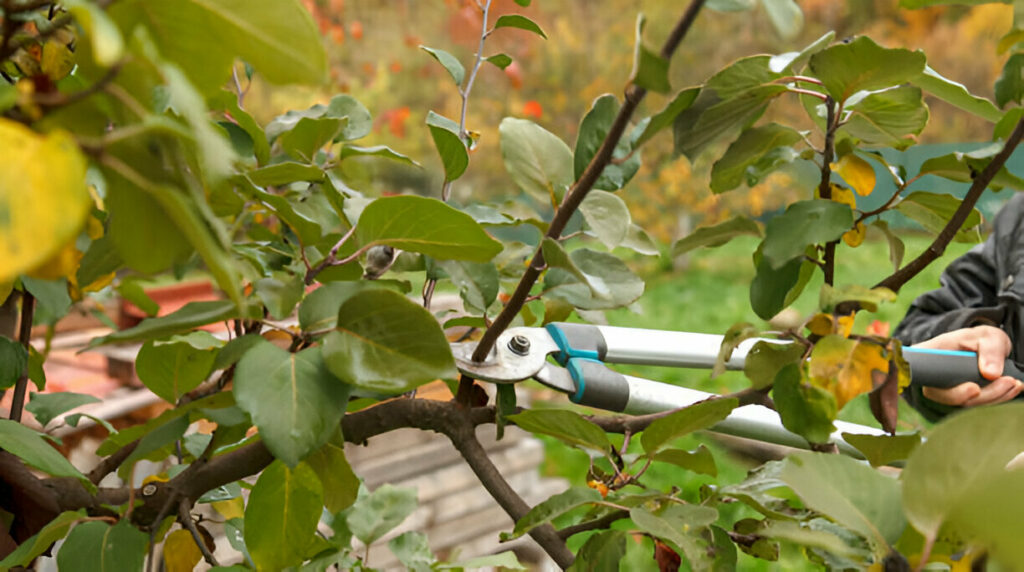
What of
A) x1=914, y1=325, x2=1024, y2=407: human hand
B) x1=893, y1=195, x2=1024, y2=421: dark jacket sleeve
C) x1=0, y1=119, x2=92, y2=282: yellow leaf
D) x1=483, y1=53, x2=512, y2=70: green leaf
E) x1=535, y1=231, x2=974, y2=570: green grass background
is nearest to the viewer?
x1=0, y1=119, x2=92, y2=282: yellow leaf

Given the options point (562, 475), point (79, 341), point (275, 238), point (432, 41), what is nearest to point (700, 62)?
point (432, 41)

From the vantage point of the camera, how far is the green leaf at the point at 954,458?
0.70 feet

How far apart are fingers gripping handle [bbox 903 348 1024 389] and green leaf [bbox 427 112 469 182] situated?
0.36 metres

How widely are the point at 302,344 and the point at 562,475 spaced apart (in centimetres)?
183

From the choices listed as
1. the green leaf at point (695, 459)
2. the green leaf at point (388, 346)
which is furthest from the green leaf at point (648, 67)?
the green leaf at point (695, 459)

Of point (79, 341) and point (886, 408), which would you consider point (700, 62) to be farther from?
point (886, 408)

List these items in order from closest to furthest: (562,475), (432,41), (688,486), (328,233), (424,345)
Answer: (424,345) < (328,233) < (688,486) < (562,475) < (432,41)

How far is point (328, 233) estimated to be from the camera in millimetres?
464

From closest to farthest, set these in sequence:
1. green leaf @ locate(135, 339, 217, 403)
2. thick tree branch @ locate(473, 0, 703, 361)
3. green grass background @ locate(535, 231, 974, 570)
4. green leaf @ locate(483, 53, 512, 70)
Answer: thick tree branch @ locate(473, 0, 703, 361) → green leaf @ locate(135, 339, 217, 403) → green leaf @ locate(483, 53, 512, 70) → green grass background @ locate(535, 231, 974, 570)

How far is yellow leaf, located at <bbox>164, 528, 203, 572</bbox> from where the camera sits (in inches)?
18.1

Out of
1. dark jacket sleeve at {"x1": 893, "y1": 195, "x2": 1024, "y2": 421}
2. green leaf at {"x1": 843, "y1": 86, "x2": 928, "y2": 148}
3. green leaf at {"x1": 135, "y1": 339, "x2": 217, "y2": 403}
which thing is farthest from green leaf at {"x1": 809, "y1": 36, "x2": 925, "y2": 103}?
dark jacket sleeve at {"x1": 893, "y1": 195, "x2": 1024, "y2": 421}

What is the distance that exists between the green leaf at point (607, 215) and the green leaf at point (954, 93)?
139mm

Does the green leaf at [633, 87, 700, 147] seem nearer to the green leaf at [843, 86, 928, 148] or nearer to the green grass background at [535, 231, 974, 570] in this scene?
the green leaf at [843, 86, 928, 148]

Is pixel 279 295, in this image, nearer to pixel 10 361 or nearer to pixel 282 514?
pixel 282 514
